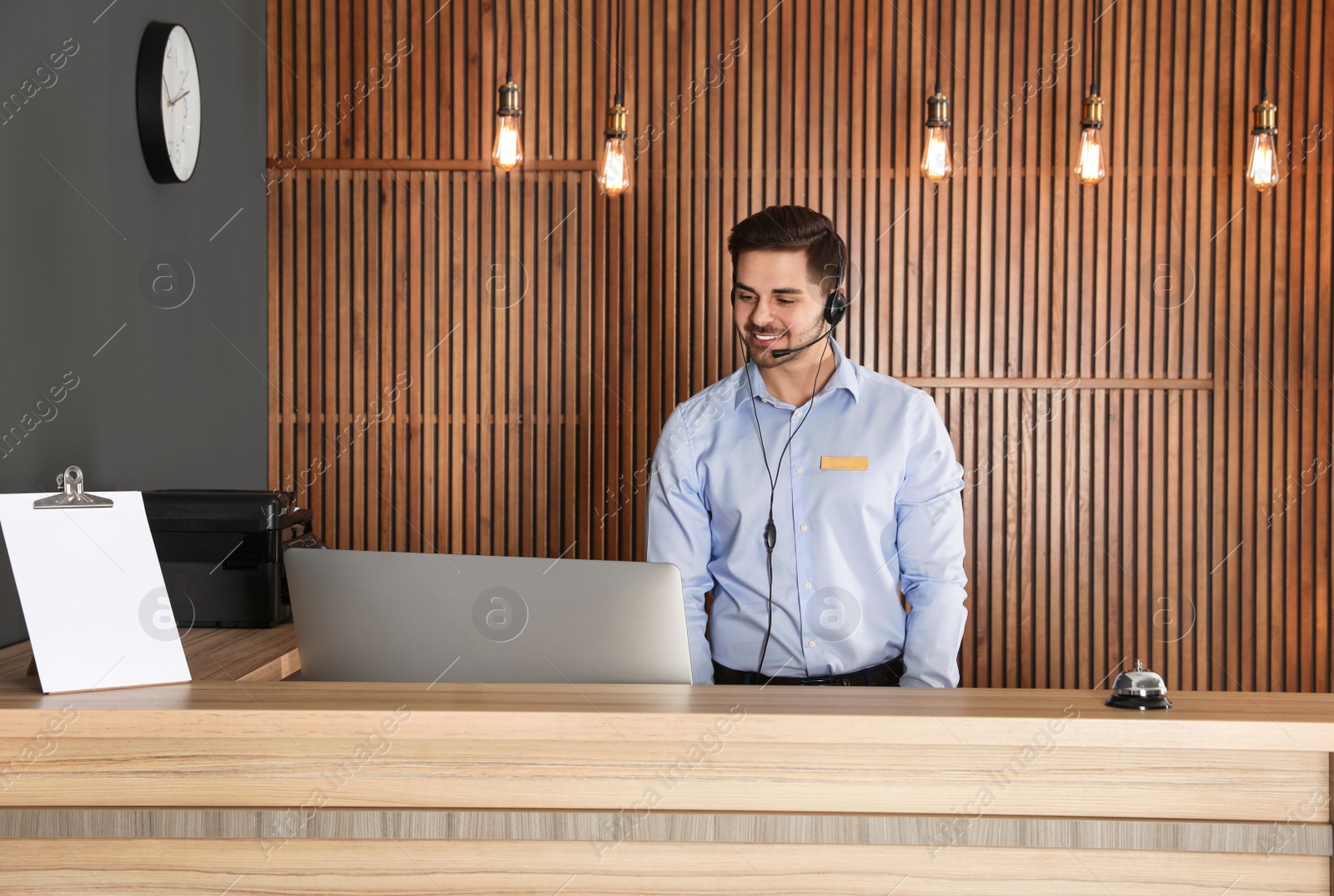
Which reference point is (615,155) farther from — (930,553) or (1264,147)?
(1264,147)

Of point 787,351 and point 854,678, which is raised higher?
point 787,351

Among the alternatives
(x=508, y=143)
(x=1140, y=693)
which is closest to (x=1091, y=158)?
(x=508, y=143)

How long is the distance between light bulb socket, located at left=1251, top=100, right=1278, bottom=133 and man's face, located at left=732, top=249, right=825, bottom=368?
6.75ft

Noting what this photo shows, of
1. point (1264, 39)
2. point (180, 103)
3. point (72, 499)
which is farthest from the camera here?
point (1264, 39)

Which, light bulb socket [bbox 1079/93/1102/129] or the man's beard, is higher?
light bulb socket [bbox 1079/93/1102/129]

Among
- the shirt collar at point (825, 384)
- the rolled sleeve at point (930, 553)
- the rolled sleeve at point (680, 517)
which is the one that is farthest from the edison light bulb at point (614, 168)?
the rolled sleeve at point (930, 553)

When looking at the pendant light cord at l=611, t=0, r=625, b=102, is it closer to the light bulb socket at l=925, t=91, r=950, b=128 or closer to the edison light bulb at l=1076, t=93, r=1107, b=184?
the light bulb socket at l=925, t=91, r=950, b=128

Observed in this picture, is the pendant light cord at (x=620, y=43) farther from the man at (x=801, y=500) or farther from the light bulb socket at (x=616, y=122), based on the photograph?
the man at (x=801, y=500)

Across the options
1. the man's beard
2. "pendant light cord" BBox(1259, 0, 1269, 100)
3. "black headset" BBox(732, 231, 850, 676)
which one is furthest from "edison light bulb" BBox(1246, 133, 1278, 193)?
the man's beard

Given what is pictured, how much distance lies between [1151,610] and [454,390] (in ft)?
9.21

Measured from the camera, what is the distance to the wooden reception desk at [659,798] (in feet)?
3.98

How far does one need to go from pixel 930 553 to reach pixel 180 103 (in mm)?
2526

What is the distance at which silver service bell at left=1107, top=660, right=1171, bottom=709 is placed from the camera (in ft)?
4.14

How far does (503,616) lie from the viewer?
4.73 feet
